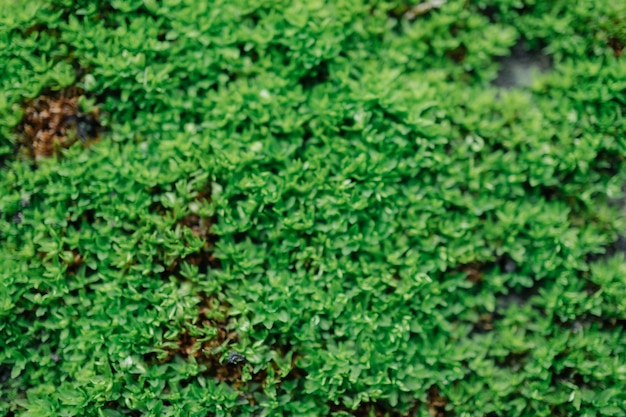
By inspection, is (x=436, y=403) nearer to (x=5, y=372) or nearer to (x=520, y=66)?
(x=520, y=66)

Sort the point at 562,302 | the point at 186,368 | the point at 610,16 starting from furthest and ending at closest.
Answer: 1. the point at 610,16
2. the point at 562,302
3. the point at 186,368

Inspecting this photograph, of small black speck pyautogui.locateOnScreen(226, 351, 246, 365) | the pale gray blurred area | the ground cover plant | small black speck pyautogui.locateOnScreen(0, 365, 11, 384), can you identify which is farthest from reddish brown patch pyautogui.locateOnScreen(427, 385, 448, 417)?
small black speck pyautogui.locateOnScreen(0, 365, 11, 384)

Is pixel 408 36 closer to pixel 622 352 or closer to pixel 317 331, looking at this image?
pixel 317 331

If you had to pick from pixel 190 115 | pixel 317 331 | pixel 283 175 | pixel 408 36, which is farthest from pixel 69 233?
pixel 408 36

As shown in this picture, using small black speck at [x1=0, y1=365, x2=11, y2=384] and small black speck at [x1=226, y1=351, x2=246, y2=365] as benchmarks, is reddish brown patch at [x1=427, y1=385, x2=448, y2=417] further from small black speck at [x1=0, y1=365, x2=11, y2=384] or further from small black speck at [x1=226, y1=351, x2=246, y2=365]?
small black speck at [x1=0, y1=365, x2=11, y2=384]

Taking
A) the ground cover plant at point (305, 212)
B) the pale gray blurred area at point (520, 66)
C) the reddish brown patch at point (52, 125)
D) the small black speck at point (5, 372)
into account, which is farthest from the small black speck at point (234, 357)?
the pale gray blurred area at point (520, 66)
